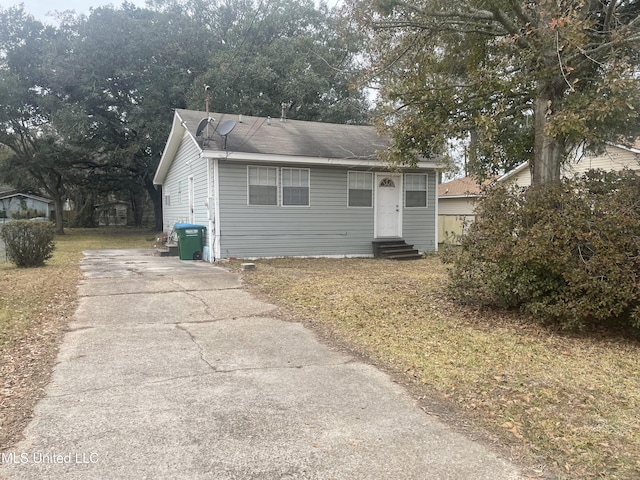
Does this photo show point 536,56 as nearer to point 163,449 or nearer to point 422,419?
point 422,419

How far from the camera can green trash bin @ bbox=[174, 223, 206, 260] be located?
12305 mm

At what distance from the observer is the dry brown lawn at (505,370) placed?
280cm

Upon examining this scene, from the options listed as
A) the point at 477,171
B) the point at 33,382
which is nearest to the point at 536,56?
the point at 477,171

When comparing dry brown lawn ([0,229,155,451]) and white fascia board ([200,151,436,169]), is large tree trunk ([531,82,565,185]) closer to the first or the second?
white fascia board ([200,151,436,169])

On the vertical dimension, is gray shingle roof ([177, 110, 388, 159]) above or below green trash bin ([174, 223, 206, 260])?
above

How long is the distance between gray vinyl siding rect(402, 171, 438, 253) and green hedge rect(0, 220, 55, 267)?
32.1ft

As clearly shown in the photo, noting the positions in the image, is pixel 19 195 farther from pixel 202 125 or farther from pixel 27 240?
pixel 202 125

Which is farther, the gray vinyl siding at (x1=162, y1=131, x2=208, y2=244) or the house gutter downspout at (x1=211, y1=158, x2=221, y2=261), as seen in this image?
the gray vinyl siding at (x1=162, y1=131, x2=208, y2=244)

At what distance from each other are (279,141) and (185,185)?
4.07 meters

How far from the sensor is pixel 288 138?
1348 centimetres

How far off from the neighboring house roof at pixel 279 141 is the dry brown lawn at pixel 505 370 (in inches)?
193

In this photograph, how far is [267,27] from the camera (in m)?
25.7

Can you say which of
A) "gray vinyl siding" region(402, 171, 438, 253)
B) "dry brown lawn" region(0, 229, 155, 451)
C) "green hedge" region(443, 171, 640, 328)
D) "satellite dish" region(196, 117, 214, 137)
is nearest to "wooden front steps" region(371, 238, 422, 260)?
"gray vinyl siding" region(402, 171, 438, 253)

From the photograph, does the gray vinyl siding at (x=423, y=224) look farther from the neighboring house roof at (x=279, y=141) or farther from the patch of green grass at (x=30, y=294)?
the patch of green grass at (x=30, y=294)
